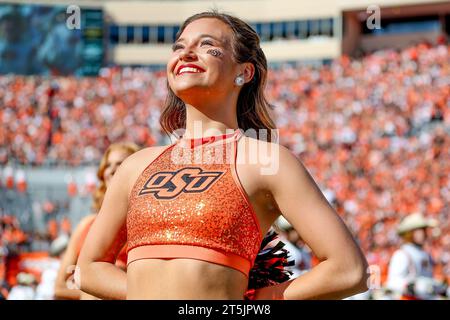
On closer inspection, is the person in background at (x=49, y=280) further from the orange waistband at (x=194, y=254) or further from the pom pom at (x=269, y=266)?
the orange waistband at (x=194, y=254)

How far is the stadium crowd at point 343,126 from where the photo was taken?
17188mm

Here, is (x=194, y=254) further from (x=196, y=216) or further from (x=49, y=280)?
(x=49, y=280)

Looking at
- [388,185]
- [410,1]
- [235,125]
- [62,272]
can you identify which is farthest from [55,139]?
[235,125]

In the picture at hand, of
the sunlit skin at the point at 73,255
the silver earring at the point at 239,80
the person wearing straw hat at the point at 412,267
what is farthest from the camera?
the person wearing straw hat at the point at 412,267

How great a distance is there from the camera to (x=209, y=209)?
1.90 metres

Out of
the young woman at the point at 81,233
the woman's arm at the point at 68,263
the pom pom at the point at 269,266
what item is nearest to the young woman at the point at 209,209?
the pom pom at the point at 269,266

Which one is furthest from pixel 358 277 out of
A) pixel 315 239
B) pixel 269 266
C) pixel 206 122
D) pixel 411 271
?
pixel 411 271

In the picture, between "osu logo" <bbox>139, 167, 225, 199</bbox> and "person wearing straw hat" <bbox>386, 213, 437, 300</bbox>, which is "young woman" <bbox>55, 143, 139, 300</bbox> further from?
"person wearing straw hat" <bbox>386, 213, 437, 300</bbox>

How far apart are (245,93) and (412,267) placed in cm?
474

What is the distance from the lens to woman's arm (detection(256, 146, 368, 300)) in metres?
1.87

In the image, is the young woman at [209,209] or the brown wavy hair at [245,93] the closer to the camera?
the young woman at [209,209]

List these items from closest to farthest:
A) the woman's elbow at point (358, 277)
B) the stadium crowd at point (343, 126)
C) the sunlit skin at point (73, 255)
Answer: the woman's elbow at point (358, 277), the sunlit skin at point (73, 255), the stadium crowd at point (343, 126)

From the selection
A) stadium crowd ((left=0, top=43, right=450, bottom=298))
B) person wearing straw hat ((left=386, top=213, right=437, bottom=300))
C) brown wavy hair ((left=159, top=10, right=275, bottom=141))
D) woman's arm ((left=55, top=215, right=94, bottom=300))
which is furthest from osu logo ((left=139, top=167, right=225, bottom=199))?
stadium crowd ((left=0, top=43, right=450, bottom=298))

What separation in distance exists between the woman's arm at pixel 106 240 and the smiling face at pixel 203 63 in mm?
261
